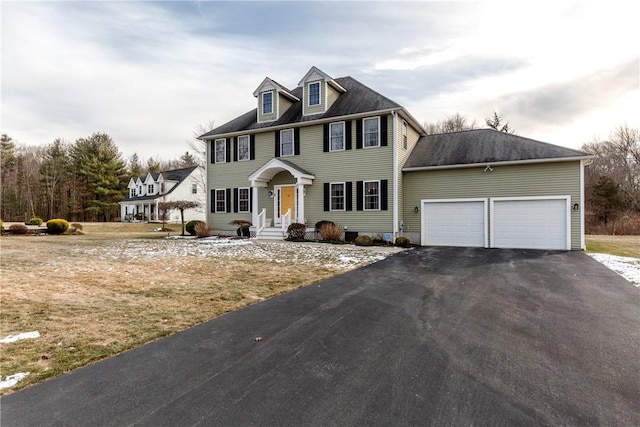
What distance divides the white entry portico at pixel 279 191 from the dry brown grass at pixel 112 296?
555 centimetres

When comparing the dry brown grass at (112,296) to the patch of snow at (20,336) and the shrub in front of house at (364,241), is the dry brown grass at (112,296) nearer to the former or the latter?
the patch of snow at (20,336)

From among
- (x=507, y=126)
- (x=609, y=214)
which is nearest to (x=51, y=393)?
(x=609, y=214)

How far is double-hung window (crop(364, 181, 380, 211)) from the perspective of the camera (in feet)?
49.0

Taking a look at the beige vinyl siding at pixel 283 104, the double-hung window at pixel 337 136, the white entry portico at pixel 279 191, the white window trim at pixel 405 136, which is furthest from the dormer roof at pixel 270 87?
the white window trim at pixel 405 136

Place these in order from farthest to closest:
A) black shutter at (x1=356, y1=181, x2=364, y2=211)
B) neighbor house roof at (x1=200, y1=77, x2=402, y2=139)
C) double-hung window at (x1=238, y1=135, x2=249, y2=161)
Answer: double-hung window at (x1=238, y1=135, x2=249, y2=161)
black shutter at (x1=356, y1=181, x2=364, y2=211)
neighbor house roof at (x1=200, y1=77, x2=402, y2=139)

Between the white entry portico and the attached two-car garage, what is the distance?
5.79 meters

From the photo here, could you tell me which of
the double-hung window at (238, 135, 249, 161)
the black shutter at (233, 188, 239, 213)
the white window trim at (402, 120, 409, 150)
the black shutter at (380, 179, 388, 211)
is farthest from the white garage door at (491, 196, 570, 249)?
the black shutter at (233, 188, 239, 213)

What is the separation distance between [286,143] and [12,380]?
49.8 feet

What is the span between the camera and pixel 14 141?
1603 inches

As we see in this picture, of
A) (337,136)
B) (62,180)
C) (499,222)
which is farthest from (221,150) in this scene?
(62,180)

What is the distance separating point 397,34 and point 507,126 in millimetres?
27798

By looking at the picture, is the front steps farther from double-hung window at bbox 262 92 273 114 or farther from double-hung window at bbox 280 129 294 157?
double-hung window at bbox 262 92 273 114

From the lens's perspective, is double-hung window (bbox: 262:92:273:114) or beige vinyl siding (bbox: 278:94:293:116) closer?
beige vinyl siding (bbox: 278:94:293:116)

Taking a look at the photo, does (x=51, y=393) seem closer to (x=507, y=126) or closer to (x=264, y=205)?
(x=264, y=205)
